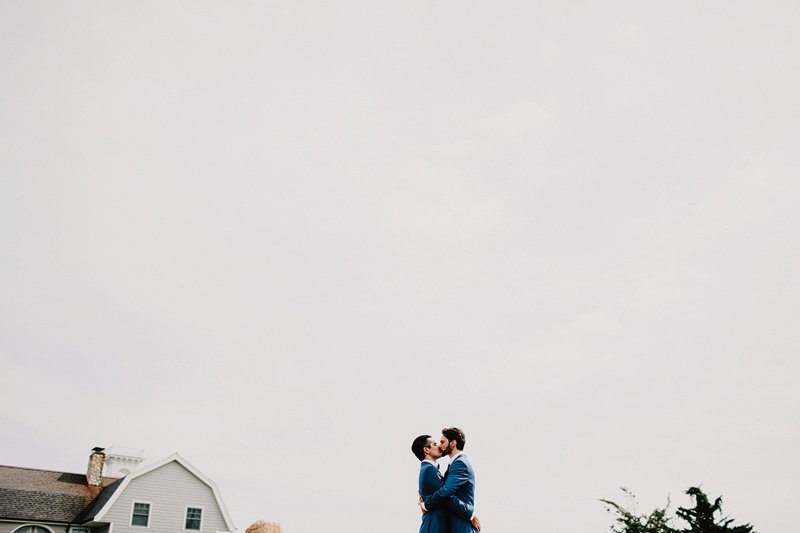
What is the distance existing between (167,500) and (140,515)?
5.15 feet

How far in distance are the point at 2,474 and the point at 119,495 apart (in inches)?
311

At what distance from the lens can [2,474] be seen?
1348 inches

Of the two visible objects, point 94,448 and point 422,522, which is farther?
point 94,448

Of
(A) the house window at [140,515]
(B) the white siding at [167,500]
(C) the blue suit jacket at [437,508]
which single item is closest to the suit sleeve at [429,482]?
(C) the blue suit jacket at [437,508]

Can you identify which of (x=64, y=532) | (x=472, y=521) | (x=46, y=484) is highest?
(x=46, y=484)

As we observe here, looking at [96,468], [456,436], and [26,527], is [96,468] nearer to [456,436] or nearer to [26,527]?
[26,527]

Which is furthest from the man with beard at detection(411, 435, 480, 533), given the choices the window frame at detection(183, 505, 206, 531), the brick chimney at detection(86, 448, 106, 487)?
the brick chimney at detection(86, 448, 106, 487)

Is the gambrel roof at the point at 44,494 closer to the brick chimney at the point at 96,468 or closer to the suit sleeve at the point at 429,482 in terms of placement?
the brick chimney at the point at 96,468

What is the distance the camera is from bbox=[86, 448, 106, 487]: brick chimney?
36594 mm

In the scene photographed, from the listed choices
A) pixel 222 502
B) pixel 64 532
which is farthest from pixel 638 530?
pixel 64 532

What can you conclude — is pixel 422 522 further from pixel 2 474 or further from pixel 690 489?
pixel 2 474

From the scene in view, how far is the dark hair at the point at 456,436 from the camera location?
768 cm

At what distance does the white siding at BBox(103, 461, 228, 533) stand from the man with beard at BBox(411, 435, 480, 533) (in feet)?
102

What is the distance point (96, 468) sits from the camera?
3691cm
